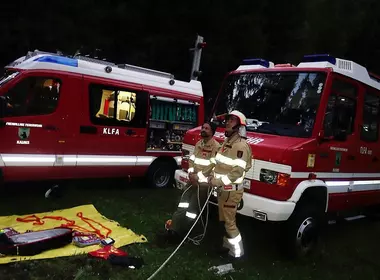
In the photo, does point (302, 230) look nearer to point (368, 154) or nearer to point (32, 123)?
point (368, 154)

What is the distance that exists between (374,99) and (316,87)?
6.46 feet

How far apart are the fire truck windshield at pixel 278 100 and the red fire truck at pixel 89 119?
97.3 inches

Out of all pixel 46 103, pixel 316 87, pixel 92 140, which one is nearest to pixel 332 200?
pixel 316 87

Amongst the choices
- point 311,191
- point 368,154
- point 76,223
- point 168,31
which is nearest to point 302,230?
point 311,191

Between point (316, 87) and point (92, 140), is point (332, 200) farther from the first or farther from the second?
point (92, 140)

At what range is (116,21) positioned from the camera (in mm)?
13500

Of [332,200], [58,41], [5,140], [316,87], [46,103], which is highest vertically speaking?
[58,41]

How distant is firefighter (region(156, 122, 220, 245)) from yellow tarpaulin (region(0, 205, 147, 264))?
42 cm

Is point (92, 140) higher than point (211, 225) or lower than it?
higher

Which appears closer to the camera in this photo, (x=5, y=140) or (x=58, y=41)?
(x=5, y=140)

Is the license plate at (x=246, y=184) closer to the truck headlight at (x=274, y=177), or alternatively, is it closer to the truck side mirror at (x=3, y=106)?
the truck headlight at (x=274, y=177)

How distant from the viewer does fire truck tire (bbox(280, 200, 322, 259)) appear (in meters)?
5.11

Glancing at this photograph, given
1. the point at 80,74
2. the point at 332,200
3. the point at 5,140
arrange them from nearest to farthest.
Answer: the point at 332,200, the point at 5,140, the point at 80,74

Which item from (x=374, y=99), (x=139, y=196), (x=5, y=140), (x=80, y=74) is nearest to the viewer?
(x=5, y=140)
